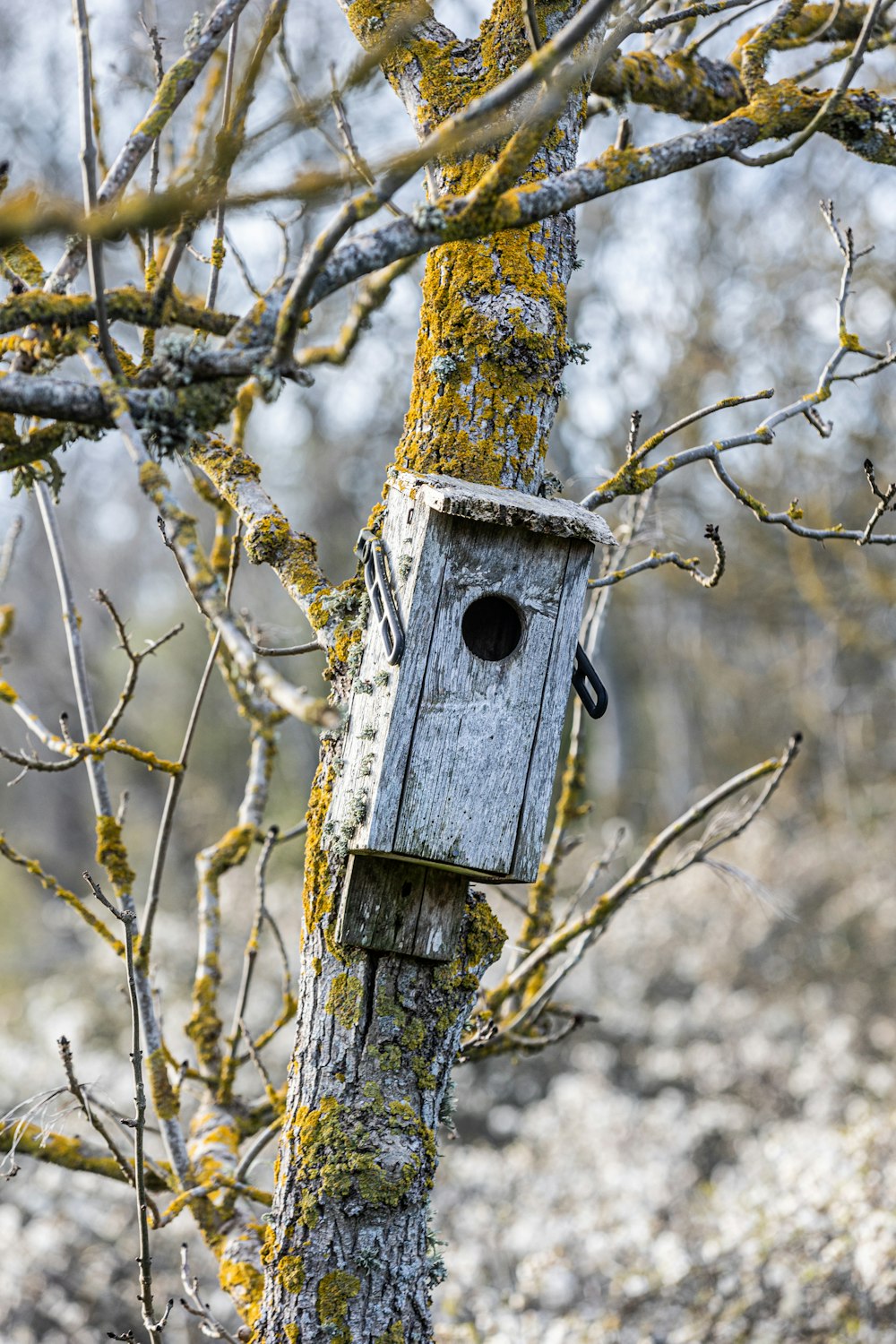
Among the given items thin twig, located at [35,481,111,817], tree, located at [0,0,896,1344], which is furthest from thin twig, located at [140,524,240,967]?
thin twig, located at [35,481,111,817]

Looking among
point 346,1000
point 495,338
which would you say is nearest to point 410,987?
point 346,1000

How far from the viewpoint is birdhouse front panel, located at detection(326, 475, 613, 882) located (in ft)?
6.71

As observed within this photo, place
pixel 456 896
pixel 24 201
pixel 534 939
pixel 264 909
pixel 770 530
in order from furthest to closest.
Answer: pixel 770 530
pixel 534 939
pixel 264 909
pixel 456 896
pixel 24 201

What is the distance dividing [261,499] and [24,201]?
970 mm

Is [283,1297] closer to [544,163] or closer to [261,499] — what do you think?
[261,499]

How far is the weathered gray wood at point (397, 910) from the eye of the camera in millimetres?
2061

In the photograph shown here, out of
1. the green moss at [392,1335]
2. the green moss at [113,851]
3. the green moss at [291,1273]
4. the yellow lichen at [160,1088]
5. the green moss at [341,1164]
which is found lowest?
the green moss at [392,1335]

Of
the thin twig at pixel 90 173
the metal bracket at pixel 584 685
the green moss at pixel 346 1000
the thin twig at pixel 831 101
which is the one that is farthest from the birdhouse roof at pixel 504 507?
the green moss at pixel 346 1000

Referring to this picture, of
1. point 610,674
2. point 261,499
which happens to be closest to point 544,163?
point 261,499

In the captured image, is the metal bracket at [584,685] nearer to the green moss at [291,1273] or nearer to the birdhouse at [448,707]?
the birdhouse at [448,707]

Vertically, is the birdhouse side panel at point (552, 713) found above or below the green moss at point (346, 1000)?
above

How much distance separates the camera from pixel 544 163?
90.5 inches

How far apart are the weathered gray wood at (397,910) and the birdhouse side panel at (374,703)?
0.23 ft

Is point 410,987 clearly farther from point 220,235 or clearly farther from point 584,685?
point 220,235
